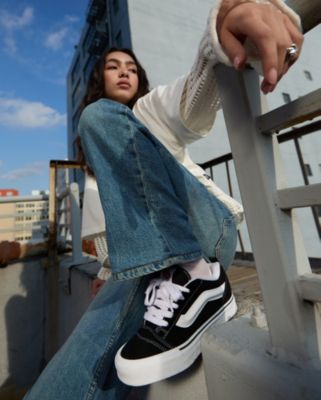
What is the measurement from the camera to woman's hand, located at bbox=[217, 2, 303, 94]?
13.3 inches

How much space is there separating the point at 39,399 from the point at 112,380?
0.21m

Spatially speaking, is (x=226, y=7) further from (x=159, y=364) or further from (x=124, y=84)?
(x=124, y=84)

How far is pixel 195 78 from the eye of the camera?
56cm

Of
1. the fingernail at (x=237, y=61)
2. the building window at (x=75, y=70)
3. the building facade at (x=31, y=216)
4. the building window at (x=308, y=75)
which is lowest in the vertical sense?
the fingernail at (x=237, y=61)

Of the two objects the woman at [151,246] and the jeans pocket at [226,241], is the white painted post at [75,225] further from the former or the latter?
the jeans pocket at [226,241]

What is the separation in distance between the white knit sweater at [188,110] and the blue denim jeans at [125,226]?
102 mm

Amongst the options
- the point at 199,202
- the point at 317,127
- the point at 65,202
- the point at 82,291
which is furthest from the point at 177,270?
the point at 65,202

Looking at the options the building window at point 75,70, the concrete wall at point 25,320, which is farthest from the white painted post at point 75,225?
the building window at point 75,70

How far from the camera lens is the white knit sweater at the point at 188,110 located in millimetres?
444

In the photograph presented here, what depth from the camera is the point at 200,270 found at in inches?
25.4

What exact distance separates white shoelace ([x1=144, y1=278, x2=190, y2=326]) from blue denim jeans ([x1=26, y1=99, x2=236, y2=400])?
7 cm

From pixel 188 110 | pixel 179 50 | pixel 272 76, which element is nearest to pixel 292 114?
pixel 272 76

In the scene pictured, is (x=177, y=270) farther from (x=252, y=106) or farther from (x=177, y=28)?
(x=177, y=28)

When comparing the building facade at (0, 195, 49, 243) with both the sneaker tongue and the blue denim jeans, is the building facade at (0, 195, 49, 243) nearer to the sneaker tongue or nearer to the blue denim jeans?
the blue denim jeans
